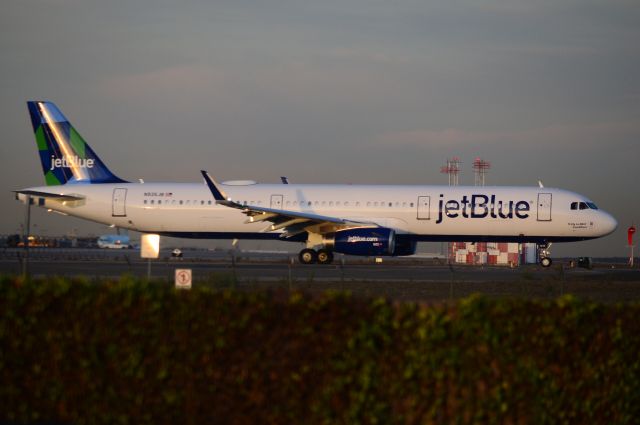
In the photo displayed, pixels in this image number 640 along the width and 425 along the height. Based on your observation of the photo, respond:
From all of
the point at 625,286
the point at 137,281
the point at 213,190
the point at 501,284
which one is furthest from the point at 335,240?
the point at 137,281

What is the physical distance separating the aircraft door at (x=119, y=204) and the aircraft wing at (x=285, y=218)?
208 inches

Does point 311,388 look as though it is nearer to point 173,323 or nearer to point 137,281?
point 173,323

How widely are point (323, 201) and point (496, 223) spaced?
25.6 ft

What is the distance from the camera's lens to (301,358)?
27.0 feet

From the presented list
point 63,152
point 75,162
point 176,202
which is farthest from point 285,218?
point 63,152

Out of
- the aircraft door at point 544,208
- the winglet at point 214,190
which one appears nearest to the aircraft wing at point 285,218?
the winglet at point 214,190

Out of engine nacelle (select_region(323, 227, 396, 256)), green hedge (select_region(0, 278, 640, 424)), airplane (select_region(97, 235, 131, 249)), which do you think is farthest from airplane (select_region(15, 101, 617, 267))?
airplane (select_region(97, 235, 131, 249))

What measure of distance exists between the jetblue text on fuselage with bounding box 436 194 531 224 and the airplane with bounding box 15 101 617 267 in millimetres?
44

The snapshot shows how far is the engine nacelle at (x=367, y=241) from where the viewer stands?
3500 cm

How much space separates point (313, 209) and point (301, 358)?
29917mm

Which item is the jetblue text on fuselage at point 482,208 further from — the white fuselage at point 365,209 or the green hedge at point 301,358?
the green hedge at point 301,358

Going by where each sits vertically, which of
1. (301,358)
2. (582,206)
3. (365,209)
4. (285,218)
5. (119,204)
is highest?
(582,206)

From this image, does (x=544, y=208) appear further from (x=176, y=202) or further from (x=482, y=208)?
(x=176, y=202)

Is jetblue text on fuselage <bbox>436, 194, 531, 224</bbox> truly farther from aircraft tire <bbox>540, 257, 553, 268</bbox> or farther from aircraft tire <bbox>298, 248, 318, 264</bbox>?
aircraft tire <bbox>298, 248, 318, 264</bbox>
